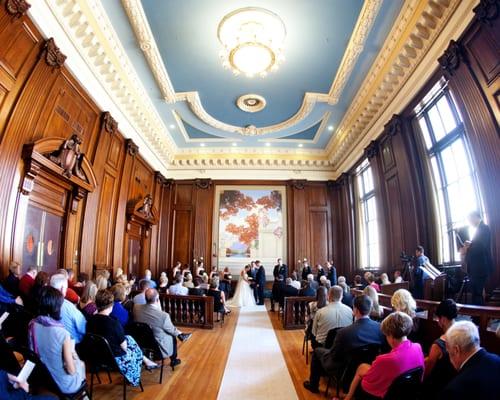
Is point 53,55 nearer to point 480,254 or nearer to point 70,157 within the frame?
point 70,157

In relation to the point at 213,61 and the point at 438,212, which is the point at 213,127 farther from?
the point at 438,212

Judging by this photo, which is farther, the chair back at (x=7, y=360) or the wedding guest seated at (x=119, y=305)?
the wedding guest seated at (x=119, y=305)

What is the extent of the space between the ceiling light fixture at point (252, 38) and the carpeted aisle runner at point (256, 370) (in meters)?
5.68

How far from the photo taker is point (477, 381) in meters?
1.71

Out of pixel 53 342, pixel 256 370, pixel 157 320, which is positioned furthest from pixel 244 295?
pixel 53 342

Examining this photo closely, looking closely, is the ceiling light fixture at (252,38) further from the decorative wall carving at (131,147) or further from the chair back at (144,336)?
the chair back at (144,336)

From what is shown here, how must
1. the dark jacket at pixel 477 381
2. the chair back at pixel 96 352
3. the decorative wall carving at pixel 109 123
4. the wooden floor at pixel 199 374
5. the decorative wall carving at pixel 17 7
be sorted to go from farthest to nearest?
the decorative wall carving at pixel 109 123 < the decorative wall carving at pixel 17 7 < the wooden floor at pixel 199 374 < the chair back at pixel 96 352 < the dark jacket at pixel 477 381

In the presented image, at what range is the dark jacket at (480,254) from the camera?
155 inches

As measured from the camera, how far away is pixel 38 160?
17.7 feet

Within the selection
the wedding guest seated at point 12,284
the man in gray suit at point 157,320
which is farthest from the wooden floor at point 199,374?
the wedding guest seated at point 12,284

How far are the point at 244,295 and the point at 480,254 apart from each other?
822 centimetres

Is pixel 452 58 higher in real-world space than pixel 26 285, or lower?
higher

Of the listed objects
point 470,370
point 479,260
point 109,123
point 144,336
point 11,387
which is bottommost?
point 144,336

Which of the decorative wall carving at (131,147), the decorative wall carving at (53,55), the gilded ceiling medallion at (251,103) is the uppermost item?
the gilded ceiling medallion at (251,103)
